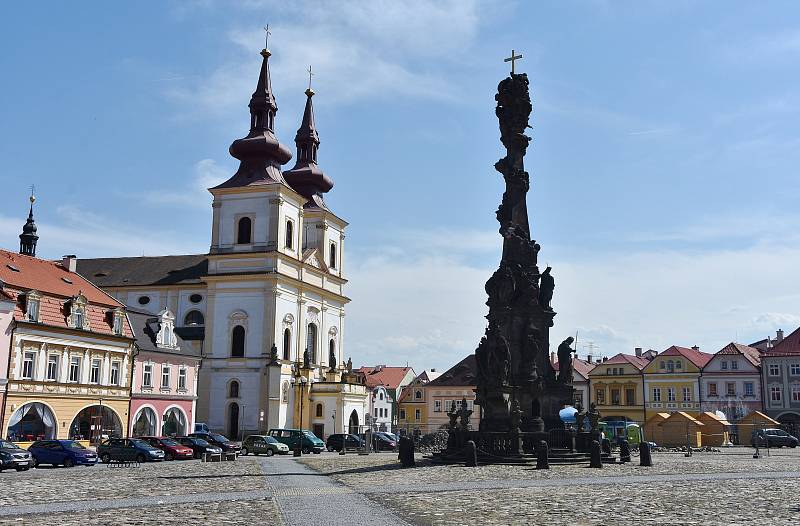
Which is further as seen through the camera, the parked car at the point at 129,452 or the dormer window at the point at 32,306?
the dormer window at the point at 32,306

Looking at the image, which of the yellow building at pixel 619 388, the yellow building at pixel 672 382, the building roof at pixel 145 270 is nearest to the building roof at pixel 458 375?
the yellow building at pixel 619 388

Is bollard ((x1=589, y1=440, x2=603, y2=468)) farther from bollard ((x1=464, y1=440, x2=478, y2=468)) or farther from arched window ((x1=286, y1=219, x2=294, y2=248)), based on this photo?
arched window ((x1=286, y1=219, x2=294, y2=248))

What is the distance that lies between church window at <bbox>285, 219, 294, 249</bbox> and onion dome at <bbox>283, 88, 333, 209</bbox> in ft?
31.2

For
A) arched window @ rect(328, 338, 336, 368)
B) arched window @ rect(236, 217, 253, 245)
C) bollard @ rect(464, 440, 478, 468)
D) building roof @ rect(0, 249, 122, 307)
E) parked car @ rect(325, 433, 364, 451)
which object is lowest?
parked car @ rect(325, 433, 364, 451)

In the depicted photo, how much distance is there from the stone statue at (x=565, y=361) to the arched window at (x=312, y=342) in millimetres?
39499

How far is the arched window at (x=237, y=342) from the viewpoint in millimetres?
63562

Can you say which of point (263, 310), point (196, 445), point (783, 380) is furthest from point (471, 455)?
point (783, 380)

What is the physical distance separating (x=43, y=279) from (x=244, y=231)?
22.2 meters

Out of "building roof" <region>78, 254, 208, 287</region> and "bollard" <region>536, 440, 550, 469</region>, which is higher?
"building roof" <region>78, 254, 208, 287</region>

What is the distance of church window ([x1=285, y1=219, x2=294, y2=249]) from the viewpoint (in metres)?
66.7

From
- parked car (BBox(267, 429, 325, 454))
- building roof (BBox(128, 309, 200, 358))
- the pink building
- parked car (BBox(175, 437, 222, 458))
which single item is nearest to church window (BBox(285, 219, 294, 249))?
the pink building

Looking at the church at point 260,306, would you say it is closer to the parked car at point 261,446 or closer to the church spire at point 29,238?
the church spire at point 29,238

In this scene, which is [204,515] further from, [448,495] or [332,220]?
[332,220]

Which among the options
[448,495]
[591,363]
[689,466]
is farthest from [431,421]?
[448,495]
